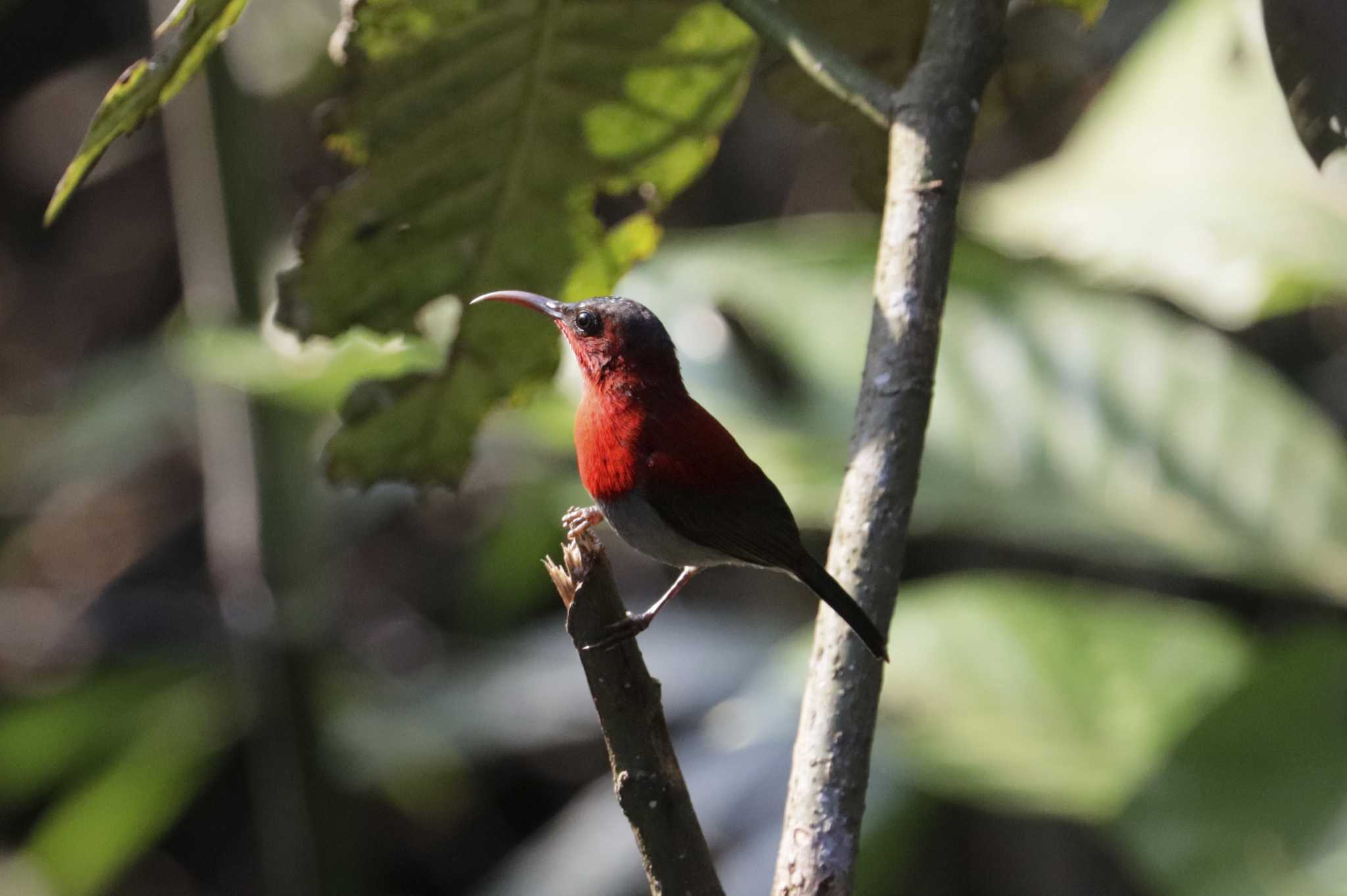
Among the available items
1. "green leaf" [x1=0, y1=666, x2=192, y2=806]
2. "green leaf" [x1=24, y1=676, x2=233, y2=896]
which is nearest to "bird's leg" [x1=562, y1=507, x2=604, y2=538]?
"green leaf" [x1=24, y1=676, x2=233, y2=896]

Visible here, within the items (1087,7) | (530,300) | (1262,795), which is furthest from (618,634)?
(1262,795)

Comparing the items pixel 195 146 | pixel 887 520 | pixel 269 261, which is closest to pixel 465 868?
pixel 269 261

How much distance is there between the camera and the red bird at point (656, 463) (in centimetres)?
197

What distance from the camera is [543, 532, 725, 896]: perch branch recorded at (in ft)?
4.46

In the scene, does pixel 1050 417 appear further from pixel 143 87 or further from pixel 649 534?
pixel 143 87

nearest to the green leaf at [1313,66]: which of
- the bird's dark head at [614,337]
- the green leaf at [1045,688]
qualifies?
the bird's dark head at [614,337]

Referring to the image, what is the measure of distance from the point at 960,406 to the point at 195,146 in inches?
105

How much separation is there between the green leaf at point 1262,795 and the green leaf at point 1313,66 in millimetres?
1886

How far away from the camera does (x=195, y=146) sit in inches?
177

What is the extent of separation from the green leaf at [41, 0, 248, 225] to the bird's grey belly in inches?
33.9

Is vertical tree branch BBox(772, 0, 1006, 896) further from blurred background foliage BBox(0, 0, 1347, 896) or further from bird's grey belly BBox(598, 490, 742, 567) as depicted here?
bird's grey belly BBox(598, 490, 742, 567)

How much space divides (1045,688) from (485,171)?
2.18m

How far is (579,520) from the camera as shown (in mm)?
1812

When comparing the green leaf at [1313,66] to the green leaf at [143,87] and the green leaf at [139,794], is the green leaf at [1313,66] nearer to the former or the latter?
the green leaf at [143,87]
